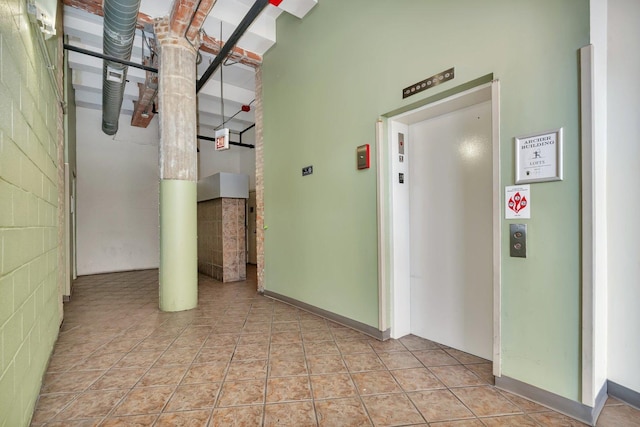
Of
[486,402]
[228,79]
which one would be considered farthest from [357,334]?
[228,79]

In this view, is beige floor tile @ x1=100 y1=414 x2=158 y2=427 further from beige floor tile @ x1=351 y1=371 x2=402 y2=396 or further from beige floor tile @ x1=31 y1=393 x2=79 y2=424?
beige floor tile @ x1=351 y1=371 x2=402 y2=396

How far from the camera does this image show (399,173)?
318cm

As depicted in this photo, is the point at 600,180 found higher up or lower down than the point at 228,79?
lower down

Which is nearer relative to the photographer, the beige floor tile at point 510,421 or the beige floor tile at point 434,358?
the beige floor tile at point 510,421

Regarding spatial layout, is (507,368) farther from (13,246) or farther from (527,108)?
(13,246)

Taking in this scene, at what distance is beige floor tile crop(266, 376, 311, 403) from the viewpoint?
2.11 meters

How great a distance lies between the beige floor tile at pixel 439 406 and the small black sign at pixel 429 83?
246 centimetres

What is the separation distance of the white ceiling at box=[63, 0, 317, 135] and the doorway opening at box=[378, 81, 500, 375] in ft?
8.06

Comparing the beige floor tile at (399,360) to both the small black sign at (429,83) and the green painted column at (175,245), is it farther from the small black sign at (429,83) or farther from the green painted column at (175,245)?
the green painted column at (175,245)

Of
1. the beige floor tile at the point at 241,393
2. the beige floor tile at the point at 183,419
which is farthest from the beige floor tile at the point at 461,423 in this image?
the beige floor tile at the point at 183,419

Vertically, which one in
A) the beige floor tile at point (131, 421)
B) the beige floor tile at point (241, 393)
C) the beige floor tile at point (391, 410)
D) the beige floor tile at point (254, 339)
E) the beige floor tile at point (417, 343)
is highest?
the beige floor tile at point (391, 410)

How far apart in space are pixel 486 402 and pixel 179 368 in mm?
2391

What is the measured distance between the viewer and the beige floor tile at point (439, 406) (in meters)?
1.89

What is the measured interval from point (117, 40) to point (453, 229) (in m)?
4.66
